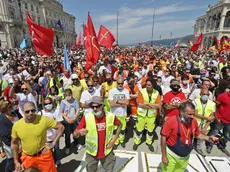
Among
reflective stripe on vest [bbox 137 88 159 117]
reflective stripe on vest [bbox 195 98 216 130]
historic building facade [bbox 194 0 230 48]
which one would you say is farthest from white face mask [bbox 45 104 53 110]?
historic building facade [bbox 194 0 230 48]

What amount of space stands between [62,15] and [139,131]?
80.0 m

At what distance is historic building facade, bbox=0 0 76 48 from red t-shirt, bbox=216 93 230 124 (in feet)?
85.3

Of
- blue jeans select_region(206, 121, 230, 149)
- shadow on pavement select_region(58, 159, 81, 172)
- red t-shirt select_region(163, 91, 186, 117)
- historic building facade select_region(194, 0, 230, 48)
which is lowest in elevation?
shadow on pavement select_region(58, 159, 81, 172)

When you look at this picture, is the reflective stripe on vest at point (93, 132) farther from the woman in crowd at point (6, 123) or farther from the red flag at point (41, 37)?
the red flag at point (41, 37)

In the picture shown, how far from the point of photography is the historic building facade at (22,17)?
1508 inches

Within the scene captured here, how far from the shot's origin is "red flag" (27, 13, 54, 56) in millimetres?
6359

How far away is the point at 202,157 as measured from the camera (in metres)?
3.74

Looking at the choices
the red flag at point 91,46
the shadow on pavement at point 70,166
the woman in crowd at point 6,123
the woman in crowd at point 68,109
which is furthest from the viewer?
the red flag at point 91,46

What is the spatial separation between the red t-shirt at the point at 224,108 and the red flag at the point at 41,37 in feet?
21.3

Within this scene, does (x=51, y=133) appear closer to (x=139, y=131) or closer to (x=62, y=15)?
(x=139, y=131)

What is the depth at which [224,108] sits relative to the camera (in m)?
3.73

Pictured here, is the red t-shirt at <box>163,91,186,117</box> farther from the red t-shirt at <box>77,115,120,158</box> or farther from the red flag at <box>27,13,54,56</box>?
the red flag at <box>27,13,54,56</box>

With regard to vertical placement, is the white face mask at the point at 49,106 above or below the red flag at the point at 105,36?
below

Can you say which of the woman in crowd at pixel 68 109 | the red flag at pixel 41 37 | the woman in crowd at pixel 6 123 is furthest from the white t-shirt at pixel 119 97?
the red flag at pixel 41 37
